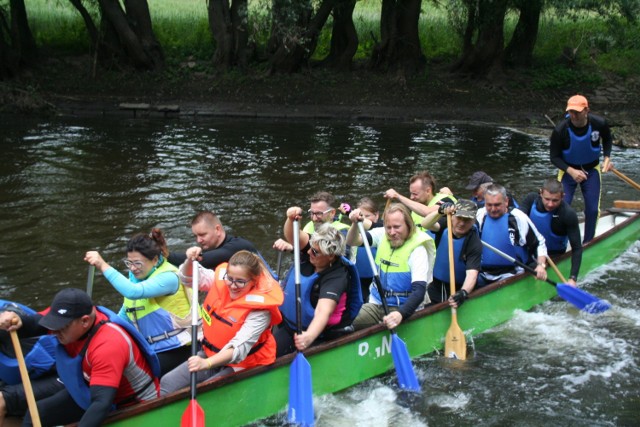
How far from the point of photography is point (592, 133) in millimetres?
8648

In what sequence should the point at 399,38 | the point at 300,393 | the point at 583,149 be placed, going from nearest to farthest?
the point at 300,393 < the point at 583,149 < the point at 399,38

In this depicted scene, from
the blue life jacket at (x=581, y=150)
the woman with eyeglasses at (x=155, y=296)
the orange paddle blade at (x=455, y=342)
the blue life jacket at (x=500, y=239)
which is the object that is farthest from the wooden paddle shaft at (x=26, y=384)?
the blue life jacket at (x=581, y=150)

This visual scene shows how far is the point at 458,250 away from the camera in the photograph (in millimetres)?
6957

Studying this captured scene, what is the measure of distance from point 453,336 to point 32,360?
3672mm

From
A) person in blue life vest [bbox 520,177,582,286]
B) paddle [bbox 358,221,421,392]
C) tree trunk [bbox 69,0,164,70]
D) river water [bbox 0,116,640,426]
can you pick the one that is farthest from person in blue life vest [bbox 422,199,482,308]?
tree trunk [bbox 69,0,164,70]

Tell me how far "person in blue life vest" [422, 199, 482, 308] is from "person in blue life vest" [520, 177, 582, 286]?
1.04m

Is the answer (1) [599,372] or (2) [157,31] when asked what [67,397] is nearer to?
(1) [599,372]

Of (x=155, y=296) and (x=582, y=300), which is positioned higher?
(x=155, y=296)

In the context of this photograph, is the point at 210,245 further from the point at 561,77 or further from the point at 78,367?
the point at 561,77

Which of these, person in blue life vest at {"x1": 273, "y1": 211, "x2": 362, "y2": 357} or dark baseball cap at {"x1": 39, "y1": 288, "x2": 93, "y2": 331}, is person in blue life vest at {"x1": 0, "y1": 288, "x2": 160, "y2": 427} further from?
person in blue life vest at {"x1": 273, "y1": 211, "x2": 362, "y2": 357}

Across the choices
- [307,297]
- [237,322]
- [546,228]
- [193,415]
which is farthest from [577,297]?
[193,415]

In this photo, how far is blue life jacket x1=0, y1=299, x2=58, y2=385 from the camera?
15.5 feet

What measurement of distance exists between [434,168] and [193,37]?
1337 centimetres

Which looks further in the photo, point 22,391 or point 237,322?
point 237,322
